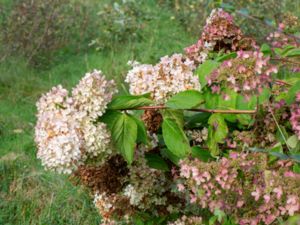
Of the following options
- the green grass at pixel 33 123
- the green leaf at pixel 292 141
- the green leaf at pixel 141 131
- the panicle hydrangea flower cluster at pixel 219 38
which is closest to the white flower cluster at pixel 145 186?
the green leaf at pixel 141 131

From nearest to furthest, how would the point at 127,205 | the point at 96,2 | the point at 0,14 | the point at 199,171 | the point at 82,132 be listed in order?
1. the point at 199,171
2. the point at 82,132
3. the point at 127,205
4. the point at 0,14
5. the point at 96,2

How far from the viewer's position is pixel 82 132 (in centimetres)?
182

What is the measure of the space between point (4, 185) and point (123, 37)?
3.61 metres

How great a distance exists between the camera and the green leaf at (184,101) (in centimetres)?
184

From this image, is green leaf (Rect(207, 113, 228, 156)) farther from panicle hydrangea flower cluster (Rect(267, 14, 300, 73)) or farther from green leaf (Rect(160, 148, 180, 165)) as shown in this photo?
panicle hydrangea flower cluster (Rect(267, 14, 300, 73))

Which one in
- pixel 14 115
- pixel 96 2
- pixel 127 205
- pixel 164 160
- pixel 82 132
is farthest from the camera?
pixel 96 2

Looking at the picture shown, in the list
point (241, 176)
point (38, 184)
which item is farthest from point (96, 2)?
point (241, 176)

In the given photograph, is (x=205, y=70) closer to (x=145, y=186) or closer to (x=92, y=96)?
(x=92, y=96)

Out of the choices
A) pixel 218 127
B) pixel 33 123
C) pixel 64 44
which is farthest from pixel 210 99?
pixel 64 44

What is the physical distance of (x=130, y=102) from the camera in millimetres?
1879

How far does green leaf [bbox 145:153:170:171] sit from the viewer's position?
2.06 metres


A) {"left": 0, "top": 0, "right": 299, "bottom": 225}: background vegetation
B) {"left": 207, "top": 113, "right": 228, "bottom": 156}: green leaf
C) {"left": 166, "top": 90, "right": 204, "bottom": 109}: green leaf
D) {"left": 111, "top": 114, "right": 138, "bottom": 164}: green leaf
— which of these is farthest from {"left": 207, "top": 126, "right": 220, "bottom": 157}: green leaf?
{"left": 0, "top": 0, "right": 299, "bottom": 225}: background vegetation

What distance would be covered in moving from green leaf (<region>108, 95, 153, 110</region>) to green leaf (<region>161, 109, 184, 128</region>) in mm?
62

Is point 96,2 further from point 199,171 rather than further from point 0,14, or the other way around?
point 199,171
